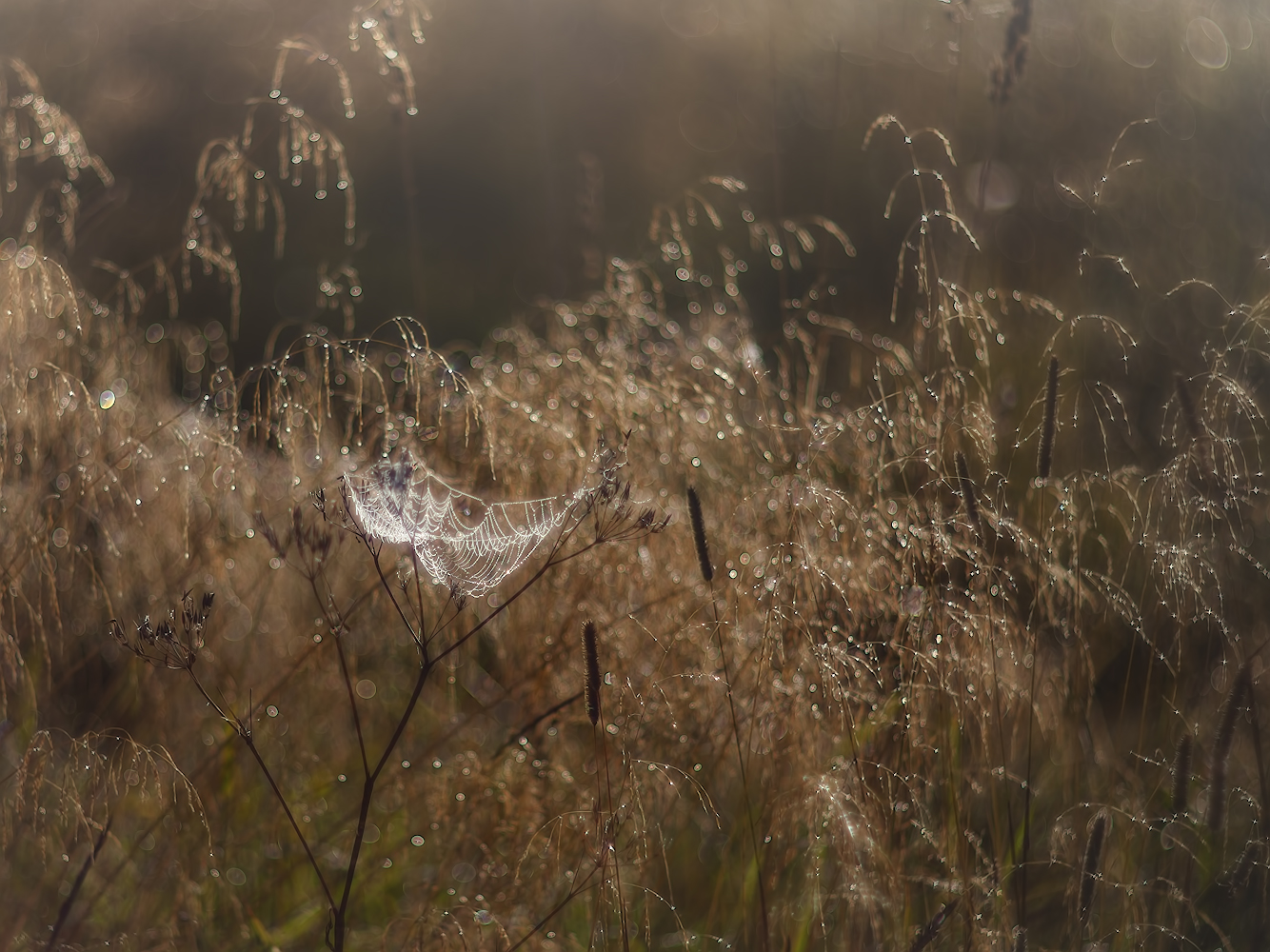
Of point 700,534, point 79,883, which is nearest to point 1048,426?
point 700,534

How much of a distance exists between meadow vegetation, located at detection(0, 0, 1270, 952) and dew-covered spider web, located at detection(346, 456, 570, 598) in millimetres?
16

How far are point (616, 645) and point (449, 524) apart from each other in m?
0.43

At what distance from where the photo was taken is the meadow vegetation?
1.57m

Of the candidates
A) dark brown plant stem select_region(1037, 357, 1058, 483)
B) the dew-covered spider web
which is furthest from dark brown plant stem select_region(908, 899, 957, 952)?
the dew-covered spider web

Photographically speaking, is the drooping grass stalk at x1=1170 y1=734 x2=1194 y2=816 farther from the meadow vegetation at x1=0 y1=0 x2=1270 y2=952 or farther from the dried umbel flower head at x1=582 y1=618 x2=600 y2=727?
the dried umbel flower head at x1=582 y1=618 x2=600 y2=727

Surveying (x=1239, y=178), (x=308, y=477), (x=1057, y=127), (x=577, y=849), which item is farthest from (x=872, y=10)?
(x=577, y=849)

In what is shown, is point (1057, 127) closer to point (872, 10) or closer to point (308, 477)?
point (872, 10)

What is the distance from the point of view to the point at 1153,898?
1.99m

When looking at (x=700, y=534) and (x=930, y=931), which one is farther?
(x=930, y=931)

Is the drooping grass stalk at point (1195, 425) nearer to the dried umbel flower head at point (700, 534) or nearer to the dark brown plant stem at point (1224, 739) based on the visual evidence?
the dark brown plant stem at point (1224, 739)

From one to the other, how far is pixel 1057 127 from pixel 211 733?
224 inches

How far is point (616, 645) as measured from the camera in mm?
1954

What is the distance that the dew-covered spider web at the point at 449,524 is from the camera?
144 cm

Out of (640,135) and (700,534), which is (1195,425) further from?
(640,135)
